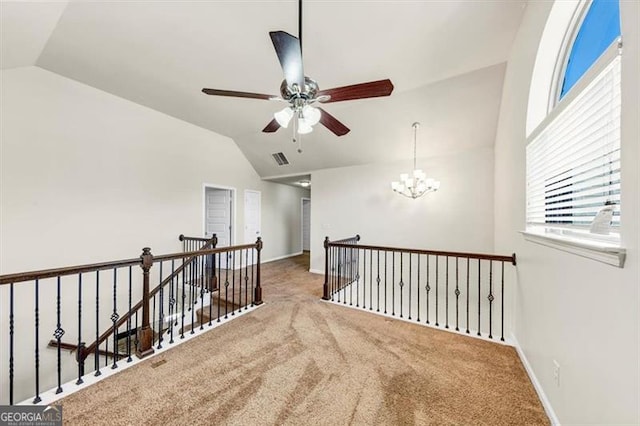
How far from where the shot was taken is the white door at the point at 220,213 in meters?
6.12

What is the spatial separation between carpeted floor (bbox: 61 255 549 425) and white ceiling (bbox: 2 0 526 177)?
127 inches

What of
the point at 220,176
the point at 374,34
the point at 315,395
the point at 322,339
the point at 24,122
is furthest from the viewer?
the point at 220,176

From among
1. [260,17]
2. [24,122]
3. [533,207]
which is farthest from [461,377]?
[24,122]

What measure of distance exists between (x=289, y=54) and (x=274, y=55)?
4.89ft

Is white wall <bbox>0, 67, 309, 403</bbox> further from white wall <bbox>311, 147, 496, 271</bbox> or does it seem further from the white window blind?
the white window blind

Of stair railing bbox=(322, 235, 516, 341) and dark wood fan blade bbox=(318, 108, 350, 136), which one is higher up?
dark wood fan blade bbox=(318, 108, 350, 136)

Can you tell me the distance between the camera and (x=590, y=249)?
116 centimetres

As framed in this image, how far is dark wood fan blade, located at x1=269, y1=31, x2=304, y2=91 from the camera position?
1.48m

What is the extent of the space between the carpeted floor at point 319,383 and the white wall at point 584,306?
41cm

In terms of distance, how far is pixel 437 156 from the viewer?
4.76 metres

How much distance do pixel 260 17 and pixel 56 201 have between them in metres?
3.69

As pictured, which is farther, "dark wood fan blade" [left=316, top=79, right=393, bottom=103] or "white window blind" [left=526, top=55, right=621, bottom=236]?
"dark wood fan blade" [left=316, top=79, right=393, bottom=103]

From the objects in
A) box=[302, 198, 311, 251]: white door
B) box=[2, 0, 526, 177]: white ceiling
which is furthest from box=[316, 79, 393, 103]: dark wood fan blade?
box=[302, 198, 311, 251]: white door

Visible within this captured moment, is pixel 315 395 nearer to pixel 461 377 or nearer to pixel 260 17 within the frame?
A: pixel 461 377
